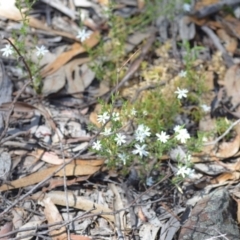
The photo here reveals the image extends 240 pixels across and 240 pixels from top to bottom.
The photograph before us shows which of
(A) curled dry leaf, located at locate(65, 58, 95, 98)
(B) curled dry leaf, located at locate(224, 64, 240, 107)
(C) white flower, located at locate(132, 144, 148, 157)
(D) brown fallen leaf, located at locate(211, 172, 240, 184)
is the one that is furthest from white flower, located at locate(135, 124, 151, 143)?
(B) curled dry leaf, located at locate(224, 64, 240, 107)

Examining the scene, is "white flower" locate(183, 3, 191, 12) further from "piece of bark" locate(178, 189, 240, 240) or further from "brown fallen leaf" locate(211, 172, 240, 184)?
"piece of bark" locate(178, 189, 240, 240)

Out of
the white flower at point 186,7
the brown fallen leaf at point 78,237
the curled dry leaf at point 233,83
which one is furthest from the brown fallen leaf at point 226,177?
the white flower at point 186,7

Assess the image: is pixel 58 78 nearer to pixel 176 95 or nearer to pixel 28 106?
pixel 28 106

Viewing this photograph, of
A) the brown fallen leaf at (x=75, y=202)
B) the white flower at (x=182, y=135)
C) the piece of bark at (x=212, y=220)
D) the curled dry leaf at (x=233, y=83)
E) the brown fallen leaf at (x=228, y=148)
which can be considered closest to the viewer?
the piece of bark at (x=212, y=220)

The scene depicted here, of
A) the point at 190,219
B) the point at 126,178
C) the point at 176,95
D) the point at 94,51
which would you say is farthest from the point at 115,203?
the point at 94,51

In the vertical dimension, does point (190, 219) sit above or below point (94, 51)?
below

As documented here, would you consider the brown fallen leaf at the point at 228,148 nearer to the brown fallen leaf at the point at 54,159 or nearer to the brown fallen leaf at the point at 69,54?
the brown fallen leaf at the point at 54,159

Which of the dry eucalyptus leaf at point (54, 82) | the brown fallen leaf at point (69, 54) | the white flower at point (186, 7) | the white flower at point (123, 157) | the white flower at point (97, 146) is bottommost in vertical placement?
the white flower at point (123, 157)

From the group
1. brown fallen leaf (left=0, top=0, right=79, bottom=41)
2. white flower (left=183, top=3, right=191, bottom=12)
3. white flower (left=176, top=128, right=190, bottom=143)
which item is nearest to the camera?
white flower (left=176, top=128, right=190, bottom=143)
